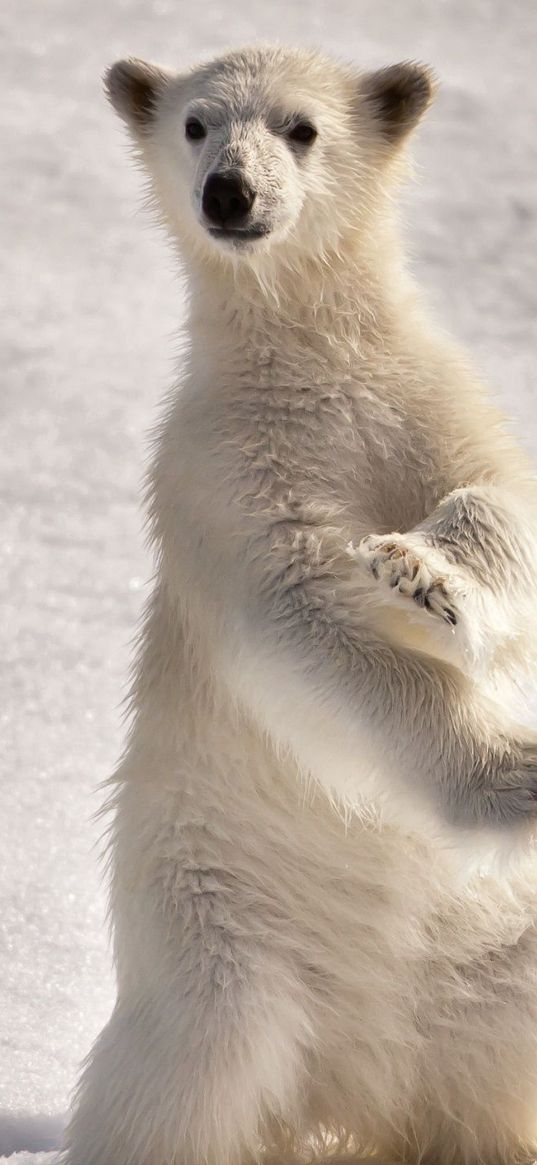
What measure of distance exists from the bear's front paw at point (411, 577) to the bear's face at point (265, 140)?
77 centimetres

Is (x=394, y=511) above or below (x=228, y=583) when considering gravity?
above

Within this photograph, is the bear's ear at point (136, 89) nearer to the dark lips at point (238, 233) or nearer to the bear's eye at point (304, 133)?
the bear's eye at point (304, 133)

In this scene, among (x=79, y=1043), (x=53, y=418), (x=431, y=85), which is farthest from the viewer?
(x=53, y=418)

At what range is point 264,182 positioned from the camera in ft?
11.6

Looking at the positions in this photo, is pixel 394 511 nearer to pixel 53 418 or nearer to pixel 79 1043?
pixel 79 1043

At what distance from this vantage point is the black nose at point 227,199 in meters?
3.47

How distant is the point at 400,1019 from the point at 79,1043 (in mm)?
1120

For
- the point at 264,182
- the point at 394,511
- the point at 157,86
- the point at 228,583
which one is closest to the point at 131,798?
the point at 228,583

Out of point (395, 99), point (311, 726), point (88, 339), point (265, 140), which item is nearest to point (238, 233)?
point (265, 140)

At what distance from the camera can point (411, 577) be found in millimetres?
3150

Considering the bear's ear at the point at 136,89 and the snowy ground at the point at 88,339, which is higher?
the bear's ear at the point at 136,89

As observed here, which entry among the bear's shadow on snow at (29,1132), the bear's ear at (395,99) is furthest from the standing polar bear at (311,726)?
the bear's shadow on snow at (29,1132)

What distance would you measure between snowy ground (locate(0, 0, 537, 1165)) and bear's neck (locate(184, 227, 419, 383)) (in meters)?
0.49

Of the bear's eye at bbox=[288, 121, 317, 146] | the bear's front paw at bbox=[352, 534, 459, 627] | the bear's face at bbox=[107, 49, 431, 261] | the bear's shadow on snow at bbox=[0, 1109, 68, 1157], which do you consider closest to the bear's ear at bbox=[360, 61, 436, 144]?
the bear's face at bbox=[107, 49, 431, 261]
